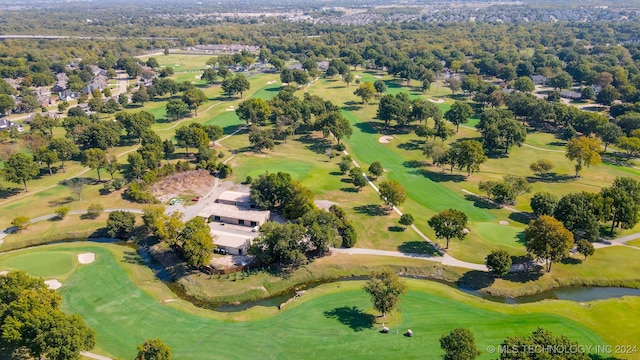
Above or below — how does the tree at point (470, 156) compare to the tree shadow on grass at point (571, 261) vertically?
above

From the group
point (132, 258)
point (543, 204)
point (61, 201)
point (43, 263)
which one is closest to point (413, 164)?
point (543, 204)

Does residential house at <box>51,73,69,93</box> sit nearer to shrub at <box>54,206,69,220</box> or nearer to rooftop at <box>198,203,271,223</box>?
shrub at <box>54,206,69,220</box>

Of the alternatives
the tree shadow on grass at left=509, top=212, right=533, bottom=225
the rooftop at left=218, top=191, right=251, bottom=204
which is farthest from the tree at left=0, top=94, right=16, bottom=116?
the tree shadow on grass at left=509, top=212, right=533, bottom=225

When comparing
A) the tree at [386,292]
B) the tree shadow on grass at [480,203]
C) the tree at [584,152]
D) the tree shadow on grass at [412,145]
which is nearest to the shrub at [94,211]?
the tree at [386,292]

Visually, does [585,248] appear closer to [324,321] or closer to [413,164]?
[324,321]

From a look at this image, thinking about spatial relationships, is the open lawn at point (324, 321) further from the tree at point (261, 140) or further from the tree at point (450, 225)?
the tree at point (261, 140)

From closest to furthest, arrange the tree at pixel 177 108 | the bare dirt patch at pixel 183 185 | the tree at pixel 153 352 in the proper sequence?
1. the tree at pixel 153 352
2. the bare dirt patch at pixel 183 185
3. the tree at pixel 177 108

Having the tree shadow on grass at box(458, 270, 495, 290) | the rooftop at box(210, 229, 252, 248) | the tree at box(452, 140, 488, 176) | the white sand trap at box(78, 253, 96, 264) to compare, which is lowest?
the white sand trap at box(78, 253, 96, 264)
